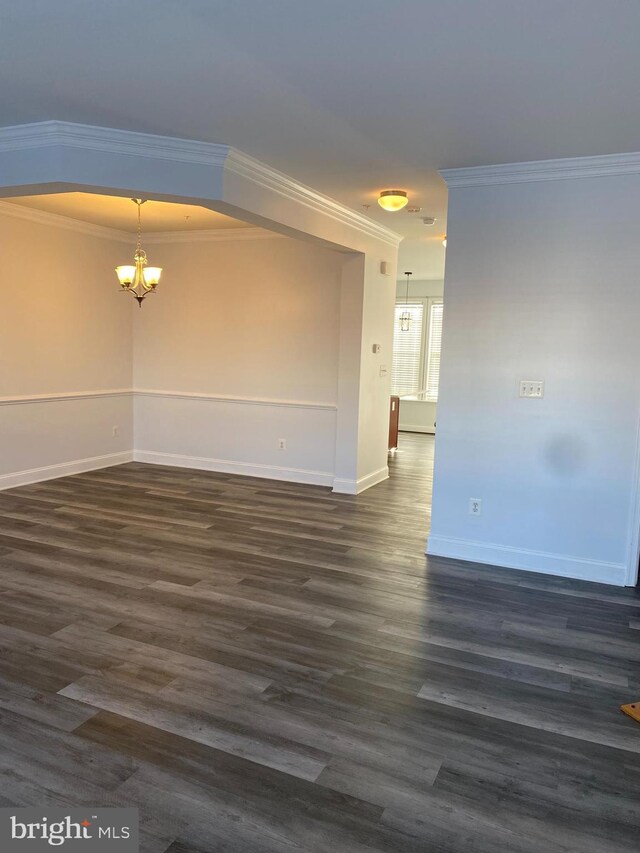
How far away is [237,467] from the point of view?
7.12 m

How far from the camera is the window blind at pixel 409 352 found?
446 inches

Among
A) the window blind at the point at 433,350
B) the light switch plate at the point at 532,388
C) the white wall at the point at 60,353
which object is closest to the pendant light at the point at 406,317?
the window blind at the point at 433,350

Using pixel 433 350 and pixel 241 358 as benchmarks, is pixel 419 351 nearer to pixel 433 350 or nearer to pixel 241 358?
pixel 433 350

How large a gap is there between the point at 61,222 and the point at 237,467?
314cm

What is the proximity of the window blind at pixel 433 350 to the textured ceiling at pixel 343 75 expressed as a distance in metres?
7.16

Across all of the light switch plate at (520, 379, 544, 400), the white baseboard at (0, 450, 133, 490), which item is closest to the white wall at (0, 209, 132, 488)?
the white baseboard at (0, 450, 133, 490)

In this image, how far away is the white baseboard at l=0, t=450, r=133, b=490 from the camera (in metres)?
6.07

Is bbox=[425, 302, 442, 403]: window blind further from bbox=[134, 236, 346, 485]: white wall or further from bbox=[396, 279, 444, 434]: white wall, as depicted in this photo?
bbox=[134, 236, 346, 485]: white wall

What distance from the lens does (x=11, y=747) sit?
2262mm

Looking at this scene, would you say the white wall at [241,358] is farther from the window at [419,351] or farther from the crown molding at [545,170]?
the window at [419,351]

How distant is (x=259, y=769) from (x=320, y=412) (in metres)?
4.65

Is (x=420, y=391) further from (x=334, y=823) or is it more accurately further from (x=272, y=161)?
(x=334, y=823)

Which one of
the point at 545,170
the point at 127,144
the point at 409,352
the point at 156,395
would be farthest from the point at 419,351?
the point at 127,144

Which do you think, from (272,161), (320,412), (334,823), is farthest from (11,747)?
(320,412)
